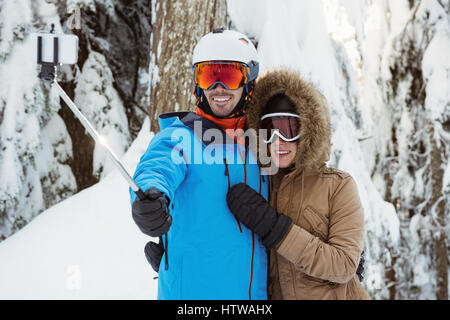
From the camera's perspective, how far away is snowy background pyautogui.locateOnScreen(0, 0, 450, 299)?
3.43 m

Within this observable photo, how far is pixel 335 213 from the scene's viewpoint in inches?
67.4

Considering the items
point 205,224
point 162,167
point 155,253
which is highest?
point 162,167

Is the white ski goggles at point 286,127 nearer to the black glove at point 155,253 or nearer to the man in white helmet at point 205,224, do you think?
the man in white helmet at point 205,224

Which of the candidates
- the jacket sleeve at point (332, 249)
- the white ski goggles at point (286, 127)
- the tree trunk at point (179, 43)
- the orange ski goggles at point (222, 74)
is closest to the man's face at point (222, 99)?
the orange ski goggles at point (222, 74)

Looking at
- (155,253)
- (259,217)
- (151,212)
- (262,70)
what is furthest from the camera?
(262,70)

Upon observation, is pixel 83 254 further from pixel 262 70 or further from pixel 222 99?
pixel 262 70

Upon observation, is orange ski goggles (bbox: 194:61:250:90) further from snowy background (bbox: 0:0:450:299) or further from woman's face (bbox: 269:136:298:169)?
snowy background (bbox: 0:0:450:299)

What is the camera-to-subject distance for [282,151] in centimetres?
183

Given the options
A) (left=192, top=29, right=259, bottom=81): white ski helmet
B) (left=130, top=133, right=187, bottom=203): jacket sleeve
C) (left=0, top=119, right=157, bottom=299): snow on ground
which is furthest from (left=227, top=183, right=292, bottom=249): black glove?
(left=0, top=119, right=157, bottom=299): snow on ground

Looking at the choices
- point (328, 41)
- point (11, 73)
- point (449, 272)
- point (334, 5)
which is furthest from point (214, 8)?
point (449, 272)

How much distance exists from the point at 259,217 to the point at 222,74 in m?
0.82

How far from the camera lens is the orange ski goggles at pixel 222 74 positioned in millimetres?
2006

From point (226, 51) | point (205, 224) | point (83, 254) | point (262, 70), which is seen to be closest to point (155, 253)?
point (205, 224)

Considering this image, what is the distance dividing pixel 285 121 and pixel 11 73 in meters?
4.04
